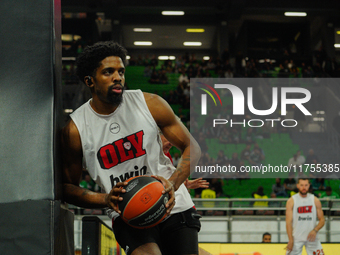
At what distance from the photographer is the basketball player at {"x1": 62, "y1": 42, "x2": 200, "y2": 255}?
2.79m

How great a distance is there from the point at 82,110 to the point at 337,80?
18.6 meters

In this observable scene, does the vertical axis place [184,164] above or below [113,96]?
below

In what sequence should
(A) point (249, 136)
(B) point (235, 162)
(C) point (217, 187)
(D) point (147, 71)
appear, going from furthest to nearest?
(D) point (147, 71) → (A) point (249, 136) → (B) point (235, 162) → (C) point (217, 187)

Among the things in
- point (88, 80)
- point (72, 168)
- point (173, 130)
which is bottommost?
point (72, 168)

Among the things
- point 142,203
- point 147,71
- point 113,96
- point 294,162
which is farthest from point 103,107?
point 147,71

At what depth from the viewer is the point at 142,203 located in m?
2.52

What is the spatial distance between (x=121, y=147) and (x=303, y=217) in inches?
257

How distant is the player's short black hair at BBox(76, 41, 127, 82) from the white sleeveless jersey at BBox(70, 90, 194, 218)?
0.24m

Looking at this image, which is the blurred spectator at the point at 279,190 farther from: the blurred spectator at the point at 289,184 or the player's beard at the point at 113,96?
the player's beard at the point at 113,96

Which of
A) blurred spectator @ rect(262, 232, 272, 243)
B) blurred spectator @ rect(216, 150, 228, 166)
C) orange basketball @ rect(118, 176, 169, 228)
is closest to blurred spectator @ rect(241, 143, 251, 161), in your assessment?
blurred spectator @ rect(216, 150, 228, 166)

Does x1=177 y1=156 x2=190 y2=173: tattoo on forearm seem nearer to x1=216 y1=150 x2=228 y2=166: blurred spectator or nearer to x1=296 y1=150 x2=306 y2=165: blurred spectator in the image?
x1=216 y1=150 x2=228 y2=166: blurred spectator

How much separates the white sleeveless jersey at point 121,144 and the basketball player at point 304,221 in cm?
596

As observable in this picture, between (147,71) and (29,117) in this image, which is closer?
(29,117)

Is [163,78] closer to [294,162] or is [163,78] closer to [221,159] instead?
[221,159]
